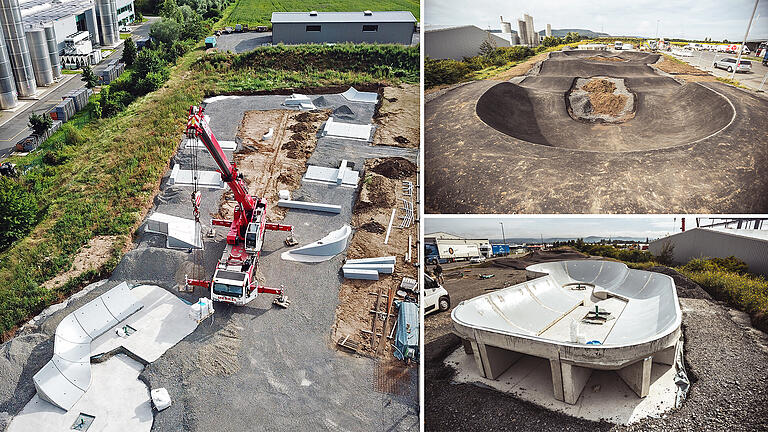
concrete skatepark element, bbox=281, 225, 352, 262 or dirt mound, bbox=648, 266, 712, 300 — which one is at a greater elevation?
dirt mound, bbox=648, 266, 712, 300

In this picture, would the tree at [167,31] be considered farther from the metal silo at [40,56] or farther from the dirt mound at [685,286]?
the dirt mound at [685,286]

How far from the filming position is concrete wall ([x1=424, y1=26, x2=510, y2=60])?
20.3 ft

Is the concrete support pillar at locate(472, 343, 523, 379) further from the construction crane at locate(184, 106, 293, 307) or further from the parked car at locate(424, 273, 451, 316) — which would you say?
the construction crane at locate(184, 106, 293, 307)

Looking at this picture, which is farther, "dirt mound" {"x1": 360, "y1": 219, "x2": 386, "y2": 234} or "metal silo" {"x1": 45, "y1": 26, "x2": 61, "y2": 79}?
"metal silo" {"x1": 45, "y1": 26, "x2": 61, "y2": 79}

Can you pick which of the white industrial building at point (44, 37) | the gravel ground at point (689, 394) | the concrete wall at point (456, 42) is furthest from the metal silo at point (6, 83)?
the concrete wall at point (456, 42)

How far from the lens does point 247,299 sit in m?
14.1

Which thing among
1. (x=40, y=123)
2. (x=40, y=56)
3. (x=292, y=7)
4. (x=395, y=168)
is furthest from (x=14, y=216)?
(x=292, y=7)

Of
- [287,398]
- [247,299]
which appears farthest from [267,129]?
[287,398]

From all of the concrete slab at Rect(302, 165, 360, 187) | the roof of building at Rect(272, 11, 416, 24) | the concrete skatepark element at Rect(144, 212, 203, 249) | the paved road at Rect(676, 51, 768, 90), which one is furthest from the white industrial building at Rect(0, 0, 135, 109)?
the paved road at Rect(676, 51, 768, 90)

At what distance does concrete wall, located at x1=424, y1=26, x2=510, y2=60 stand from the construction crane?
7.99 m

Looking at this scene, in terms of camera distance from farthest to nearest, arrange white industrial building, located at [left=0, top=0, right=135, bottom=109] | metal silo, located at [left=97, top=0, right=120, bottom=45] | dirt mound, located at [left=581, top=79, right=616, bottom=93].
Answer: metal silo, located at [left=97, top=0, right=120, bottom=45] → white industrial building, located at [left=0, top=0, right=135, bottom=109] → dirt mound, located at [left=581, top=79, right=616, bottom=93]

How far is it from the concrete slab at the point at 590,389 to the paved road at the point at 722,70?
4840 millimetres

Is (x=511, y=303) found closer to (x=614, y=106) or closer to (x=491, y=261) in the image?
(x=491, y=261)

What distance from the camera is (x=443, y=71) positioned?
22.7 ft
